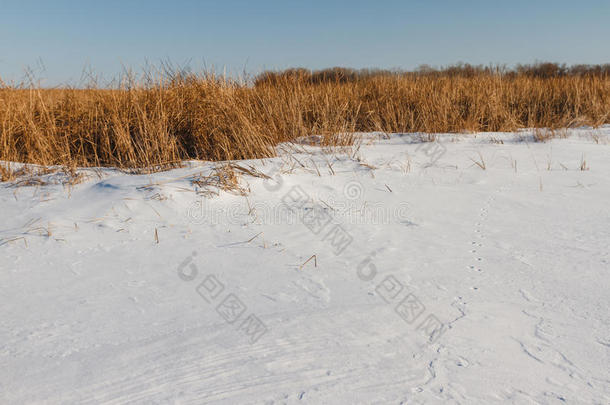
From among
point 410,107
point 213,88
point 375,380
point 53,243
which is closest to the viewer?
point 375,380

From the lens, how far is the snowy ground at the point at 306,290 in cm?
137

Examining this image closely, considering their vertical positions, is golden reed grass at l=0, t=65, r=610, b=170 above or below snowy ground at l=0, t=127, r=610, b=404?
above

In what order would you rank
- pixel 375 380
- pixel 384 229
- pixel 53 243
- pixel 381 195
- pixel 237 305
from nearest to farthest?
pixel 375 380
pixel 237 305
pixel 53 243
pixel 384 229
pixel 381 195

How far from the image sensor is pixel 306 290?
198 cm

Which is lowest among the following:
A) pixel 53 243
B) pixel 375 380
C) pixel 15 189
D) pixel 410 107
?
pixel 375 380

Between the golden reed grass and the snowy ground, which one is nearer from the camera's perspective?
the snowy ground

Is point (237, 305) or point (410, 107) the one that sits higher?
point (410, 107)

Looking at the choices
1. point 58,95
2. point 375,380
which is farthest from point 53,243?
point 58,95

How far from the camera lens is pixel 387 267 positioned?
2.18 meters

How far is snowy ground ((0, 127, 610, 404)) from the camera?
137 cm

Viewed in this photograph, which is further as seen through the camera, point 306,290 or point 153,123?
point 153,123

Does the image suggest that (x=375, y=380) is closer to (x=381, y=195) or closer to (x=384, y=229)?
(x=384, y=229)

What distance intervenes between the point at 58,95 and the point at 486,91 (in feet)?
17.5

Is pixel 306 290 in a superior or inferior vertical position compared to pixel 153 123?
inferior
